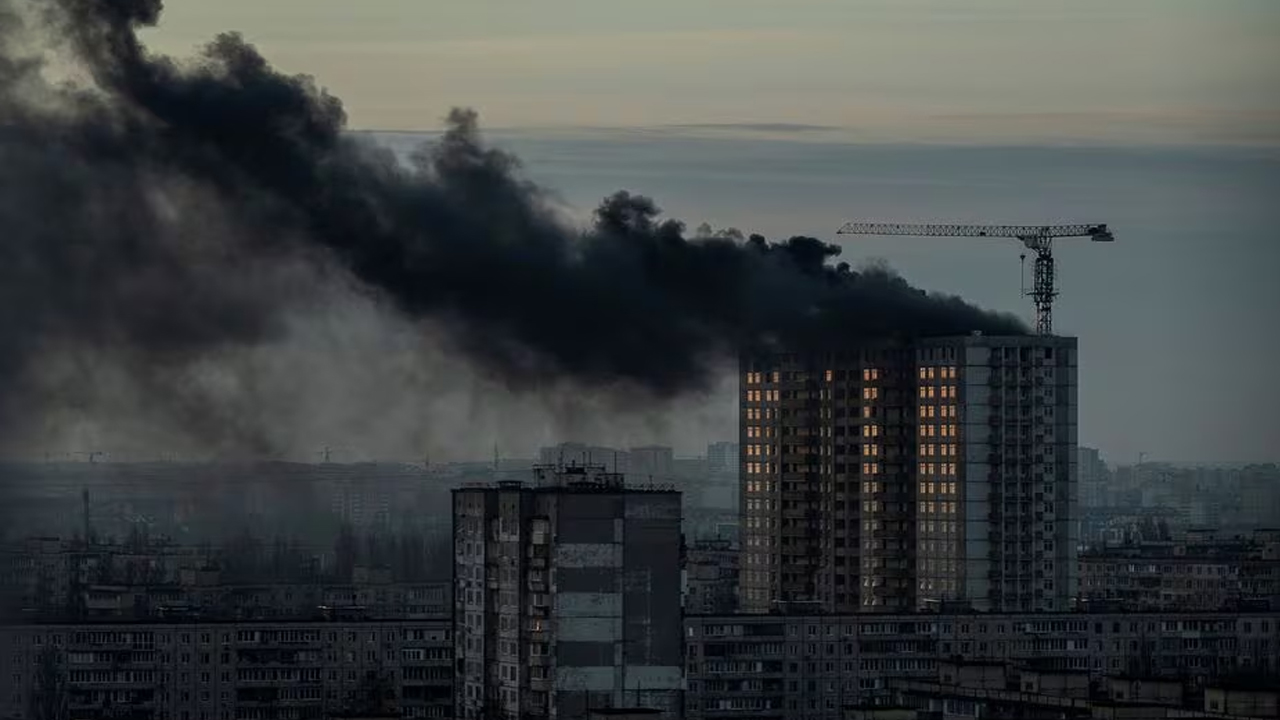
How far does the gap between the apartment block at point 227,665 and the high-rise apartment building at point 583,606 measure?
445 inches

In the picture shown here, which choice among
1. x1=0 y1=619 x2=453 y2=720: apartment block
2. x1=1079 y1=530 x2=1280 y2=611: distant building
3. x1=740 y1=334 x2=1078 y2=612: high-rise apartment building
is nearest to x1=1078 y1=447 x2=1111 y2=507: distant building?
x1=1079 y1=530 x2=1280 y2=611: distant building

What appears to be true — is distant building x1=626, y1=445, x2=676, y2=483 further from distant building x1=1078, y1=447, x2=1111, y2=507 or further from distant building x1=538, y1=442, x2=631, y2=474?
distant building x1=1078, y1=447, x2=1111, y2=507

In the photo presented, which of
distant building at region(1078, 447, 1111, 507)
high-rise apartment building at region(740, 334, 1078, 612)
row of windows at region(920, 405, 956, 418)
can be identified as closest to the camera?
high-rise apartment building at region(740, 334, 1078, 612)

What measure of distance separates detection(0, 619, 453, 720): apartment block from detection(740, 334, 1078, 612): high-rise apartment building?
12692mm

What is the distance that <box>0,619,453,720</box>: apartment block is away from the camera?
65250 millimetres

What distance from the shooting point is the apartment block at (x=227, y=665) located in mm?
65250

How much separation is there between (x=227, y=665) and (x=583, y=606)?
15.0 m

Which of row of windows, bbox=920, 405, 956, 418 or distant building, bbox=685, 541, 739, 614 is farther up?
row of windows, bbox=920, 405, 956, 418

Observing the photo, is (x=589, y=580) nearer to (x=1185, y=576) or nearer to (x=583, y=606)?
(x=583, y=606)

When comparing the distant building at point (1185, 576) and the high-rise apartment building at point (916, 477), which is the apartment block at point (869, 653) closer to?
the high-rise apartment building at point (916, 477)

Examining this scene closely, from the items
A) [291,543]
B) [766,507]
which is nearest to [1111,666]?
[766,507]

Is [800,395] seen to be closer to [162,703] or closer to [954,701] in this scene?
[162,703]

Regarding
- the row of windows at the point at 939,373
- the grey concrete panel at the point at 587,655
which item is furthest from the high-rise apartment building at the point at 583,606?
the row of windows at the point at 939,373

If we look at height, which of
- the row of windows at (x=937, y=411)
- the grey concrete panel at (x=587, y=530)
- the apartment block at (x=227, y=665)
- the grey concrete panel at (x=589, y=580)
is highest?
the row of windows at (x=937, y=411)
